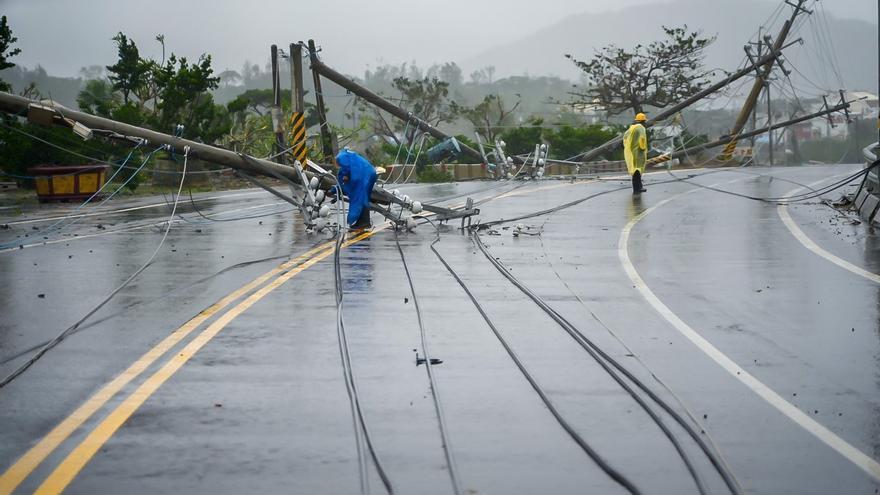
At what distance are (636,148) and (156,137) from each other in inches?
553

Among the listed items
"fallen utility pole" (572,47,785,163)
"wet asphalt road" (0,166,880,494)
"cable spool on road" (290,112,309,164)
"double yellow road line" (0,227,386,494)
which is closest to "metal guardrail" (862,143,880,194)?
"wet asphalt road" (0,166,880,494)

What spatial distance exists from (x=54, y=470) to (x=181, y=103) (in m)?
35.2

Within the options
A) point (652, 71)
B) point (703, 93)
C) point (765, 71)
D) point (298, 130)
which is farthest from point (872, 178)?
point (652, 71)

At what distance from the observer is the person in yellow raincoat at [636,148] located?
29.0 meters

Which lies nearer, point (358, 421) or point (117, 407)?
point (358, 421)

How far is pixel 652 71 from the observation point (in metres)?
67.4

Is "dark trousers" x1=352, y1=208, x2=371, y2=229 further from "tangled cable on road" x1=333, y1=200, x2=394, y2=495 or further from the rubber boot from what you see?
the rubber boot

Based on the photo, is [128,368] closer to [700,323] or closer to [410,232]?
[700,323]

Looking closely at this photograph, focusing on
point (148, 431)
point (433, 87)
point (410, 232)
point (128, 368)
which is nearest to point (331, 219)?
point (410, 232)

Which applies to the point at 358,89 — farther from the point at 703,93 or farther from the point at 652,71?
the point at 652,71

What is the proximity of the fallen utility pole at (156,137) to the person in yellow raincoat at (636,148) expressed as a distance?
11.3 metres

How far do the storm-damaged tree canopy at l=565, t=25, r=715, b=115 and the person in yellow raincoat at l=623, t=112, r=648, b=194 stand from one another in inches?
1492

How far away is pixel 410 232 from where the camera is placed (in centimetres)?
1922

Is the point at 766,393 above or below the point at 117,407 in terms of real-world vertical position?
below
